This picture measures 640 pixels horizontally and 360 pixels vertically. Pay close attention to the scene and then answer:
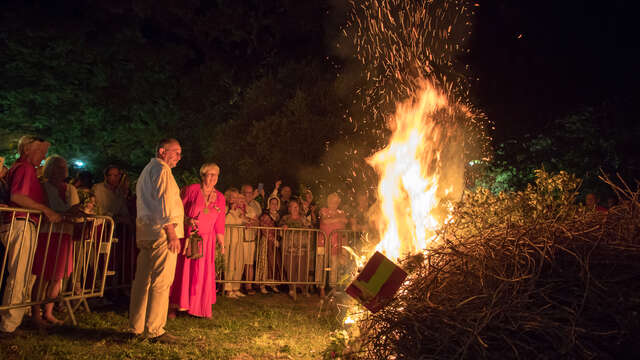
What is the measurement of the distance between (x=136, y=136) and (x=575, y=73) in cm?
2250

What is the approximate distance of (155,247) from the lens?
5.06m

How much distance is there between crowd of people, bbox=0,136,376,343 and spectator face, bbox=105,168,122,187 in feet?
0.06

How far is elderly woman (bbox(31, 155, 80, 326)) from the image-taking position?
5.57m

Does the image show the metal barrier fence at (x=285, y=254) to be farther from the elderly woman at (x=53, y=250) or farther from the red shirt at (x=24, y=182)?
the red shirt at (x=24, y=182)

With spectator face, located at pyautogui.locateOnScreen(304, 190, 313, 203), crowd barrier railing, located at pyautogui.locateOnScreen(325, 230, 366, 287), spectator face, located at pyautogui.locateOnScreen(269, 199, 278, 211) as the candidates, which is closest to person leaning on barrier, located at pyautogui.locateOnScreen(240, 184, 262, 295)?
spectator face, located at pyautogui.locateOnScreen(269, 199, 278, 211)

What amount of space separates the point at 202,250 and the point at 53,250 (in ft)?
6.17

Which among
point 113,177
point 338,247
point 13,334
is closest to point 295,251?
point 338,247

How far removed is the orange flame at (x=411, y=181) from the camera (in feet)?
15.6

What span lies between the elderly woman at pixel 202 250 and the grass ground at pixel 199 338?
0.88 ft

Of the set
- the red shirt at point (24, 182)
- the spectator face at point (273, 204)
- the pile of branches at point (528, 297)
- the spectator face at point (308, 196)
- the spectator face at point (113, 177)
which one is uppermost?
the spectator face at point (308, 196)

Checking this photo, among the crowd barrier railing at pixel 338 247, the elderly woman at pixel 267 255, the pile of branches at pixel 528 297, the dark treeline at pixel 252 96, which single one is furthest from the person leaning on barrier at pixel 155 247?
the dark treeline at pixel 252 96

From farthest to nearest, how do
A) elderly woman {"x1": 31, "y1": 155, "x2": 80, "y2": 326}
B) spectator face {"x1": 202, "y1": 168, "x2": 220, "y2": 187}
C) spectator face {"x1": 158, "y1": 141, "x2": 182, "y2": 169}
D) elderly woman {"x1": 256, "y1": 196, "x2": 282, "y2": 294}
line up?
1. elderly woman {"x1": 256, "y1": 196, "x2": 282, "y2": 294}
2. spectator face {"x1": 202, "y1": 168, "x2": 220, "y2": 187}
3. elderly woman {"x1": 31, "y1": 155, "x2": 80, "y2": 326}
4. spectator face {"x1": 158, "y1": 141, "x2": 182, "y2": 169}

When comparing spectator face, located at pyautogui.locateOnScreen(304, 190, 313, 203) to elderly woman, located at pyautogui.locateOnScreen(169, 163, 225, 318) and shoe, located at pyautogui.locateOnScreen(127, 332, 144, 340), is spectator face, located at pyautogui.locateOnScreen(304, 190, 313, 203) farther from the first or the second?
shoe, located at pyautogui.locateOnScreen(127, 332, 144, 340)

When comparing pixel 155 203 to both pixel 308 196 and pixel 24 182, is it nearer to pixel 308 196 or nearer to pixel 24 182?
pixel 24 182
